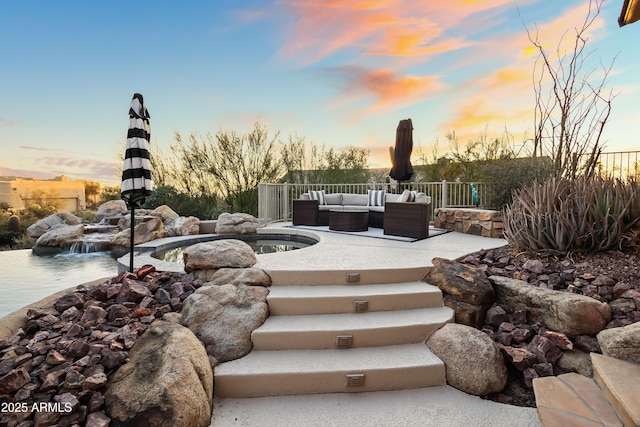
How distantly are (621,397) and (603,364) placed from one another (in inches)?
18.2

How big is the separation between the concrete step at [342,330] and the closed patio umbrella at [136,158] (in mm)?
2118

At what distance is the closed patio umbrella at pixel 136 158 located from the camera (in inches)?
143

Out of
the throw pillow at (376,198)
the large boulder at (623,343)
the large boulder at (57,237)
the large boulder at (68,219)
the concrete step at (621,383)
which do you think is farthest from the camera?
the large boulder at (68,219)

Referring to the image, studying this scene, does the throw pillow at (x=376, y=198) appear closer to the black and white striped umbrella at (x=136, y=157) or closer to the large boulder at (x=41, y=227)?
the black and white striped umbrella at (x=136, y=157)

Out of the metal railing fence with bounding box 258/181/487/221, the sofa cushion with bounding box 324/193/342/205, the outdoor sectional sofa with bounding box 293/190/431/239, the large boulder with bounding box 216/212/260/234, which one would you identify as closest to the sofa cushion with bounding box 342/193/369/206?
the outdoor sectional sofa with bounding box 293/190/431/239

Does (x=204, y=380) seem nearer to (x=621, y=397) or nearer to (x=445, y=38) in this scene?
(x=621, y=397)

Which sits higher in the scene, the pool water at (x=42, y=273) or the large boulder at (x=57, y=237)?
the large boulder at (x=57, y=237)

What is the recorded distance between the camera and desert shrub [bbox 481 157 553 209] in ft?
22.1

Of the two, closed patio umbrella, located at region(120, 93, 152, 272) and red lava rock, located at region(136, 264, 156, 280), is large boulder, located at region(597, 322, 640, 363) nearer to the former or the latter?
red lava rock, located at region(136, 264, 156, 280)

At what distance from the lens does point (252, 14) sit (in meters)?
6.52

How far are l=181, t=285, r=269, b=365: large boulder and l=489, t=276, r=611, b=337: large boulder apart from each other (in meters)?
2.45

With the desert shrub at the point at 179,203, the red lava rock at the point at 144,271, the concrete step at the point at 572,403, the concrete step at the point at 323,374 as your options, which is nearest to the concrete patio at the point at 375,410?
the concrete step at the point at 323,374

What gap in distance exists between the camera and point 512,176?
687 cm

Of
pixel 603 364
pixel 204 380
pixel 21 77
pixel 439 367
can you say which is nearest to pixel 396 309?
pixel 439 367
